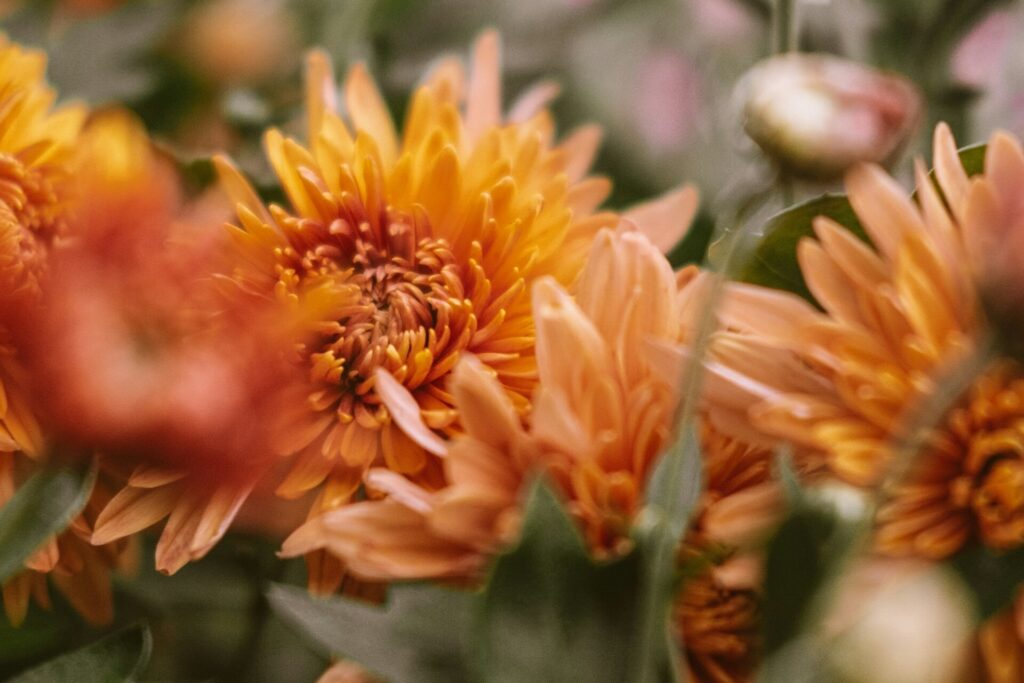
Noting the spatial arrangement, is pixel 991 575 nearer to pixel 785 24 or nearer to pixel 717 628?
pixel 717 628

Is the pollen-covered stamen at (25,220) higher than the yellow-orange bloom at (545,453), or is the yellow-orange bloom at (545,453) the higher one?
the pollen-covered stamen at (25,220)

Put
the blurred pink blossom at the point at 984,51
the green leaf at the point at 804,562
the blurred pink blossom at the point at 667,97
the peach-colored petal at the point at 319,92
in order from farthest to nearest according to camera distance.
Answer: the blurred pink blossom at the point at 667,97 < the blurred pink blossom at the point at 984,51 < the peach-colored petal at the point at 319,92 < the green leaf at the point at 804,562

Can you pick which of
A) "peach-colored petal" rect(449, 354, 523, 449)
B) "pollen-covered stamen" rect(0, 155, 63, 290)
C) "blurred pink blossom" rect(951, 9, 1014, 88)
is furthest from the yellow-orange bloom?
"blurred pink blossom" rect(951, 9, 1014, 88)

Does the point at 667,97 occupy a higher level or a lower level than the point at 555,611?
lower

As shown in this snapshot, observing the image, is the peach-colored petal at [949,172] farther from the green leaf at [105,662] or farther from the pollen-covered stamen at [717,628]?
the green leaf at [105,662]

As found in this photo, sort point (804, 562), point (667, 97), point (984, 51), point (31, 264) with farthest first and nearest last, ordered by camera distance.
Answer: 1. point (667, 97)
2. point (984, 51)
3. point (31, 264)
4. point (804, 562)

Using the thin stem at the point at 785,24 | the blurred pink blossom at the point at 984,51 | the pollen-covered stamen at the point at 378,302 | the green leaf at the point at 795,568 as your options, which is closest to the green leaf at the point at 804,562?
the green leaf at the point at 795,568

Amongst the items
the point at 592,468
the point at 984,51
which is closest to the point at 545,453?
the point at 592,468
